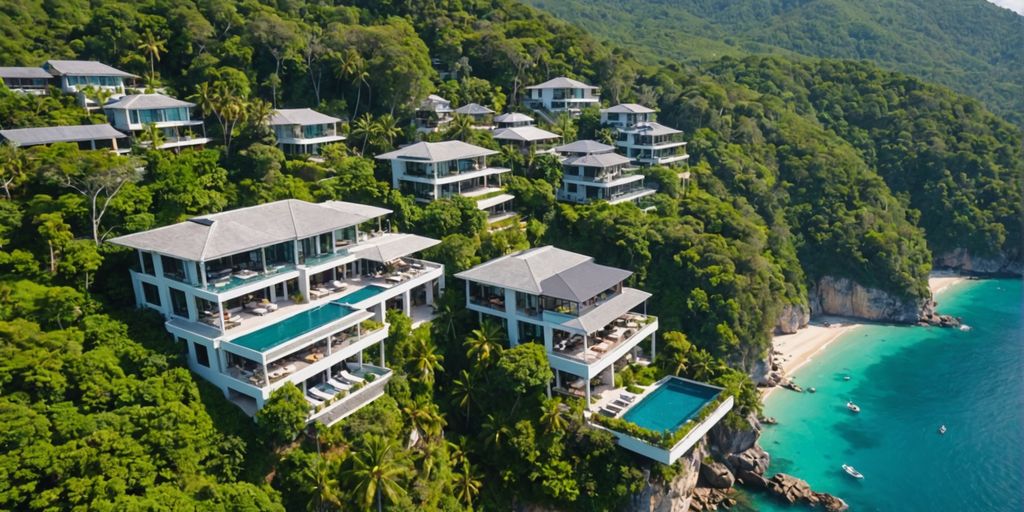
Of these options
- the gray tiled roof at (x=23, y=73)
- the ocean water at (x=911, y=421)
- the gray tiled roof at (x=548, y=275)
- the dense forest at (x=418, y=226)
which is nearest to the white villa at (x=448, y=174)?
the dense forest at (x=418, y=226)

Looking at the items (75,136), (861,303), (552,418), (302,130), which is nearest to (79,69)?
(75,136)

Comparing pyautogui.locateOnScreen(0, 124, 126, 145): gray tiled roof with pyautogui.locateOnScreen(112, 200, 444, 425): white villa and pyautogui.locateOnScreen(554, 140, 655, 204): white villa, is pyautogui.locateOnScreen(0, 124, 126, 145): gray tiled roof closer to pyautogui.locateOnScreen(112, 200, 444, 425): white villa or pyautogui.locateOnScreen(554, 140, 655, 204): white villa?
pyautogui.locateOnScreen(112, 200, 444, 425): white villa

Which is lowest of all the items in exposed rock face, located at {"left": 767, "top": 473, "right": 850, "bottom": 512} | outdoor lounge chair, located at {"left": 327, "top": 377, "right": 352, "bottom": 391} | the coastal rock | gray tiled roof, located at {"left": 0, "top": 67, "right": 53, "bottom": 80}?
exposed rock face, located at {"left": 767, "top": 473, "right": 850, "bottom": 512}

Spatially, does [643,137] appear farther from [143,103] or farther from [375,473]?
[375,473]

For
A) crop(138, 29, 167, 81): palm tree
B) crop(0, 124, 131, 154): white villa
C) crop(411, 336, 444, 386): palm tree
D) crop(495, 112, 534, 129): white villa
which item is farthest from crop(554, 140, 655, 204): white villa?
crop(138, 29, 167, 81): palm tree

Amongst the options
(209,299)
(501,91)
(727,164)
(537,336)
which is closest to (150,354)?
(209,299)

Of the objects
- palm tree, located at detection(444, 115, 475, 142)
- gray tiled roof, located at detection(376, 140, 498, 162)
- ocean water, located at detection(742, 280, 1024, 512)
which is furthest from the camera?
palm tree, located at detection(444, 115, 475, 142)
